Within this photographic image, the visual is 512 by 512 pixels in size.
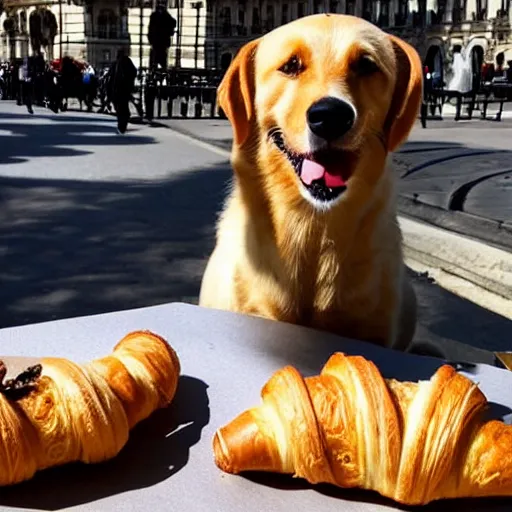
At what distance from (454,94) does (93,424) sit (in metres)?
16.9

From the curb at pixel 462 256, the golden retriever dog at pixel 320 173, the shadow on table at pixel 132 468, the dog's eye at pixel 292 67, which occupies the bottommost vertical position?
the curb at pixel 462 256

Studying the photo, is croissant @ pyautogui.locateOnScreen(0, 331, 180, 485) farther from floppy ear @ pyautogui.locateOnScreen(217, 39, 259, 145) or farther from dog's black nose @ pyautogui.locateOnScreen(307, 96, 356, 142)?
floppy ear @ pyautogui.locateOnScreen(217, 39, 259, 145)

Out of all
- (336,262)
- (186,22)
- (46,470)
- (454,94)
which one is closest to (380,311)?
(336,262)

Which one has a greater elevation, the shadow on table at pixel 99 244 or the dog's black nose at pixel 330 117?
the dog's black nose at pixel 330 117

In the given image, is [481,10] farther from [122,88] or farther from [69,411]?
[69,411]

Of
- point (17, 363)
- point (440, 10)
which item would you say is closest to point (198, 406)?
point (17, 363)

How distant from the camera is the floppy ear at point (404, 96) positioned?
5.67 ft

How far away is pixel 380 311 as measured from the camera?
187 centimetres

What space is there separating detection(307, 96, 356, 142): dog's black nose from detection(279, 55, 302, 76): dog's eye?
0.46ft

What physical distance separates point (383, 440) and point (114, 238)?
13.2 ft

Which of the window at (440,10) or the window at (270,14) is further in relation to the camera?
the window at (270,14)

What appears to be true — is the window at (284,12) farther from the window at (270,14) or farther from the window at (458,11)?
the window at (458,11)

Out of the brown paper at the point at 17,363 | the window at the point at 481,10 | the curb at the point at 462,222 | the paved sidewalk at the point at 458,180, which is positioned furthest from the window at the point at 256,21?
the brown paper at the point at 17,363

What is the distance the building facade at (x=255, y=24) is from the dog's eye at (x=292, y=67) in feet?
131
